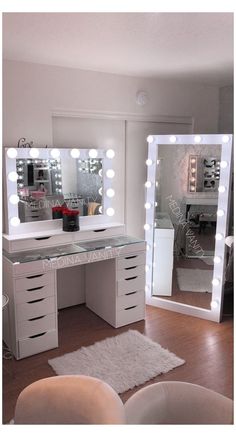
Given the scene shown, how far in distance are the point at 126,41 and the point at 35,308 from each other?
1.94m

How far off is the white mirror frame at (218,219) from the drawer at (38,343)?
1103 millimetres

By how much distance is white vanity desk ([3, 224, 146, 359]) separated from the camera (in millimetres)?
2572

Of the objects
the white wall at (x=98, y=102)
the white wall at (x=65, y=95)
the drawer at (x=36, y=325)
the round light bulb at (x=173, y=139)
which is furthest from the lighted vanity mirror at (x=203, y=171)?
the drawer at (x=36, y=325)

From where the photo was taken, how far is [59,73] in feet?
9.92

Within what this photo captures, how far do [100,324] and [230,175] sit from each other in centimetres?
166

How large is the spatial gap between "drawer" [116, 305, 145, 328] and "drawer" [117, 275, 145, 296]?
0.56 feet

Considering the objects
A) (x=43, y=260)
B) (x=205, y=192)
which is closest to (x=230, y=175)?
(x=205, y=192)

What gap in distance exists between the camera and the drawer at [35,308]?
8.41 feet

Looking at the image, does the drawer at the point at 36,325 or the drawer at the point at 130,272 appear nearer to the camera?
the drawer at the point at 36,325

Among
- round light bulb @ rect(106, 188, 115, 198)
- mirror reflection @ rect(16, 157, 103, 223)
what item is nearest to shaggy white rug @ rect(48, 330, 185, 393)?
mirror reflection @ rect(16, 157, 103, 223)

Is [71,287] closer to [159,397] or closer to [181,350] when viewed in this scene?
[181,350]

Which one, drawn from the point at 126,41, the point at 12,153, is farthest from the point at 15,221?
the point at 126,41

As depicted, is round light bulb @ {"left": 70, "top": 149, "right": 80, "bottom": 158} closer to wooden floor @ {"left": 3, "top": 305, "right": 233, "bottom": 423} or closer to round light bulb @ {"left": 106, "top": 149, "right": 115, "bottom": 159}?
round light bulb @ {"left": 106, "top": 149, "right": 115, "bottom": 159}

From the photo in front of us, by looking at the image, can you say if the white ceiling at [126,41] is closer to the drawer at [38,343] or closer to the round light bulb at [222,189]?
the round light bulb at [222,189]
